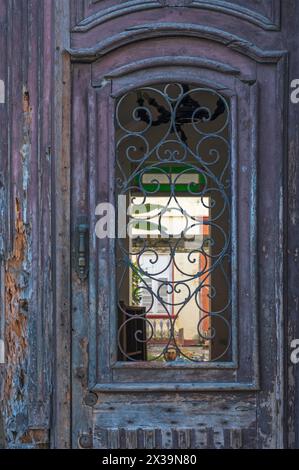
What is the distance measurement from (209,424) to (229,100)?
1682mm

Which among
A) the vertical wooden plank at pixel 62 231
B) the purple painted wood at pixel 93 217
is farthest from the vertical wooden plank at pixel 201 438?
the vertical wooden plank at pixel 62 231

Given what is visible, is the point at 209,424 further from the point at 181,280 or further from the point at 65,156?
the point at 65,156

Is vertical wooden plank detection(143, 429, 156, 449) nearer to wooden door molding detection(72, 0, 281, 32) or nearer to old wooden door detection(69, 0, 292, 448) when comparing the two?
old wooden door detection(69, 0, 292, 448)

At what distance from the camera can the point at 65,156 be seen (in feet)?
15.5

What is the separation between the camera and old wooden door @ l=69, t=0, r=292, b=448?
4.70 metres

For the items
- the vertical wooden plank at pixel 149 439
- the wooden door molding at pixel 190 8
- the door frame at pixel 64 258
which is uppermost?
the wooden door molding at pixel 190 8

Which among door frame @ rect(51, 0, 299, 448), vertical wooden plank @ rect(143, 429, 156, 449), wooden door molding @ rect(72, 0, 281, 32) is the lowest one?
vertical wooden plank @ rect(143, 429, 156, 449)

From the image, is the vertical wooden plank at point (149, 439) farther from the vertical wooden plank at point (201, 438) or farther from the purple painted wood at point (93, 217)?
the vertical wooden plank at point (201, 438)

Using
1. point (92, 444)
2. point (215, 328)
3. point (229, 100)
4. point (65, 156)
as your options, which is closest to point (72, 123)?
point (65, 156)

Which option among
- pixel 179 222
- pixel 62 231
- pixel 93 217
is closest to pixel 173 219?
pixel 179 222

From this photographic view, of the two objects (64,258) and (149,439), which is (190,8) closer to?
(64,258)

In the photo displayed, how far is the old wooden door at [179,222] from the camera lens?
470 centimetres

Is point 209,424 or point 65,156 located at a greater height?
point 65,156

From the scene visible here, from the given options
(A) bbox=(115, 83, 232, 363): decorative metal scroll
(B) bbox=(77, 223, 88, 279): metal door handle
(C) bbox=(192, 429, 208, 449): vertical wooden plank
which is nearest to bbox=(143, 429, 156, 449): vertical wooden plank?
(C) bbox=(192, 429, 208, 449): vertical wooden plank
